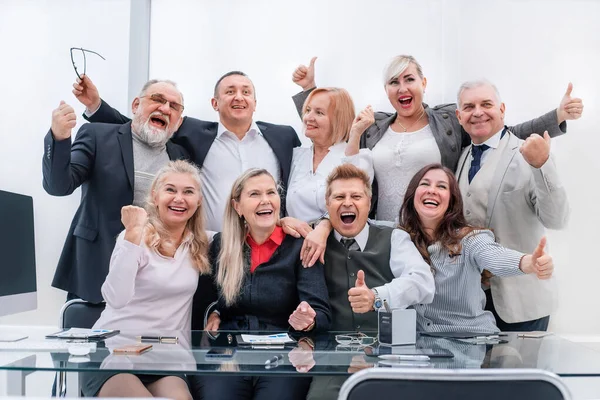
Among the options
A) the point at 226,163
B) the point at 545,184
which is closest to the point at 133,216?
the point at 226,163

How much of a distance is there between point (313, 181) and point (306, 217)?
8.1 inches

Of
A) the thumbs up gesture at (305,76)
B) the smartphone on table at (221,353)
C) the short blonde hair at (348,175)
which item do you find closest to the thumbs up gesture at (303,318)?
the smartphone on table at (221,353)

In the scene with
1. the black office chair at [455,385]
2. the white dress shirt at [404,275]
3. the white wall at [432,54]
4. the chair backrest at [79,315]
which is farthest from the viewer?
the white wall at [432,54]

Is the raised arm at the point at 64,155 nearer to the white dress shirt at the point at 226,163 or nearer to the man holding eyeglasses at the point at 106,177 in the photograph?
Result: the man holding eyeglasses at the point at 106,177

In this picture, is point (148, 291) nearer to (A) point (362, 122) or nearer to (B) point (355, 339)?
(B) point (355, 339)

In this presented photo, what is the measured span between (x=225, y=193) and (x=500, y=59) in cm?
208

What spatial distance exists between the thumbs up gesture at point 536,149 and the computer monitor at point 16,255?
227cm

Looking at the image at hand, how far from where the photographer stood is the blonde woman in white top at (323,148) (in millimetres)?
3305

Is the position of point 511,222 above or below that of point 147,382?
above

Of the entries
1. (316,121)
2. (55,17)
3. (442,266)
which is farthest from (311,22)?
(442,266)

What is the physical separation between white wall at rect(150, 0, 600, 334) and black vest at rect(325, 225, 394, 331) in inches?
61.7

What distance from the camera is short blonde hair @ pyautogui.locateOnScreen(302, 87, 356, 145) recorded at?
134 inches

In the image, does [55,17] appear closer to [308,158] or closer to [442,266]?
[308,158]

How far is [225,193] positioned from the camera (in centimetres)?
346
